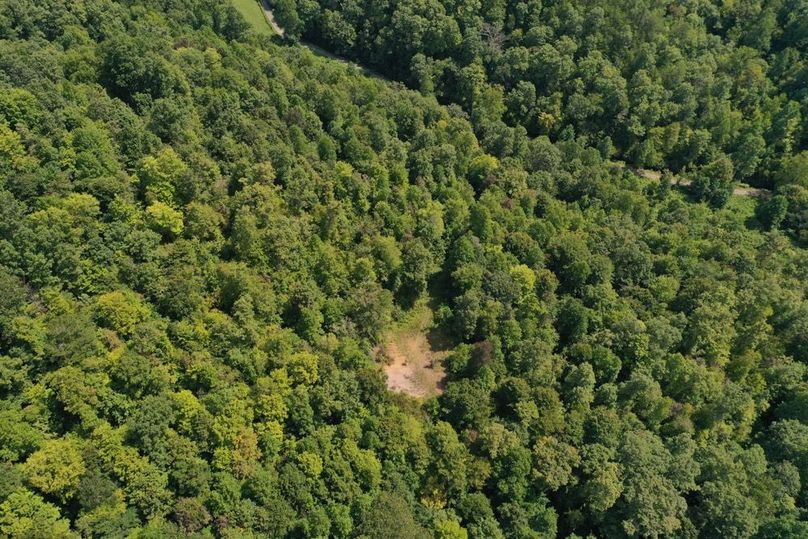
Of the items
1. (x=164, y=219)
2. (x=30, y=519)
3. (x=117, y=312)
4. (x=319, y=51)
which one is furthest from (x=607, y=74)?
(x=30, y=519)

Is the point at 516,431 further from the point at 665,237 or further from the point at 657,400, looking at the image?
the point at 665,237

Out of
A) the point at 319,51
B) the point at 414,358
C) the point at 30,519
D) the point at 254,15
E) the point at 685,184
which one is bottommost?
the point at 414,358

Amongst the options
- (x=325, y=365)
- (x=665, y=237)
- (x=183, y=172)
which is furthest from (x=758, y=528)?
(x=183, y=172)

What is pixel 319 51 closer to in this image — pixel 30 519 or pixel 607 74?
pixel 607 74

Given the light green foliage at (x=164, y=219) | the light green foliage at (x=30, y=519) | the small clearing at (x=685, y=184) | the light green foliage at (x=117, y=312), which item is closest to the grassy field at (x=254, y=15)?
the light green foliage at (x=164, y=219)

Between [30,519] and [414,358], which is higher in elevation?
[30,519]

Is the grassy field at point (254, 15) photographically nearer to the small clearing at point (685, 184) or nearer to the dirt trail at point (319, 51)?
the dirt trail at point (319, 51)
